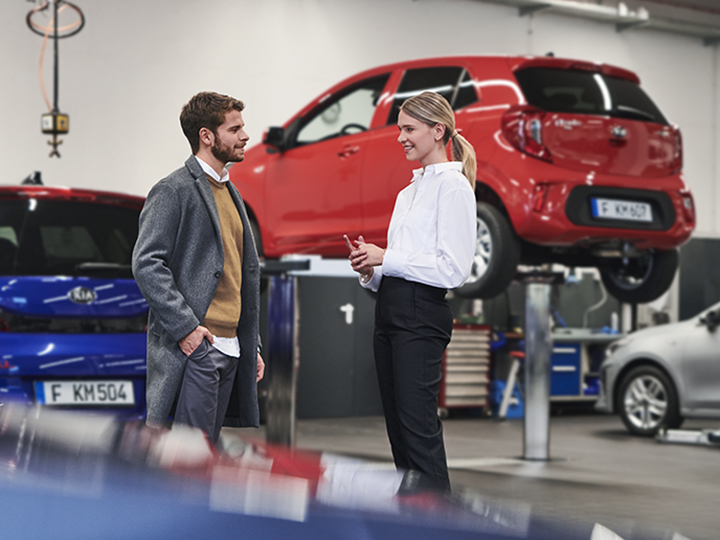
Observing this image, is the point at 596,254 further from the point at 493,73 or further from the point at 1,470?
the point at 1,470

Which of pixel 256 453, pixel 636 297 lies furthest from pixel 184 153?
pixel 256 453

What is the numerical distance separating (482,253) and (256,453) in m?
3.68

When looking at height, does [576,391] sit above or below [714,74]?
below

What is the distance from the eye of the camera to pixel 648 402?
829cm

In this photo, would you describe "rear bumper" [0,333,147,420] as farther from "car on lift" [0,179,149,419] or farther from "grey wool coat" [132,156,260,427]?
"grey wool coat" [132,156,260,427]

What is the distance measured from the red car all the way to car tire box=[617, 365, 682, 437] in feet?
8.76

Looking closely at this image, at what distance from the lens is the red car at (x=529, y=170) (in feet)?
16.3

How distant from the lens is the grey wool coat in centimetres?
247

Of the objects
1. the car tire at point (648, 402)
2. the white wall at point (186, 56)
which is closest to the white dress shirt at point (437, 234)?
the car tire at point (648, 402)

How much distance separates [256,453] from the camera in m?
1.53

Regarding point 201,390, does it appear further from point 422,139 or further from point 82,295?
point 82,295

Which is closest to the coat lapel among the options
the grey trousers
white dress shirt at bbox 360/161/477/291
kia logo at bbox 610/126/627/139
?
the grey trousers

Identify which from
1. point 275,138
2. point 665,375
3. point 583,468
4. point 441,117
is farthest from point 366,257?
point 665,375

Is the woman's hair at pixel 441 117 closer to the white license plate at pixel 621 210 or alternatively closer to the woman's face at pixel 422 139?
the woman's face at pixel 422 139
